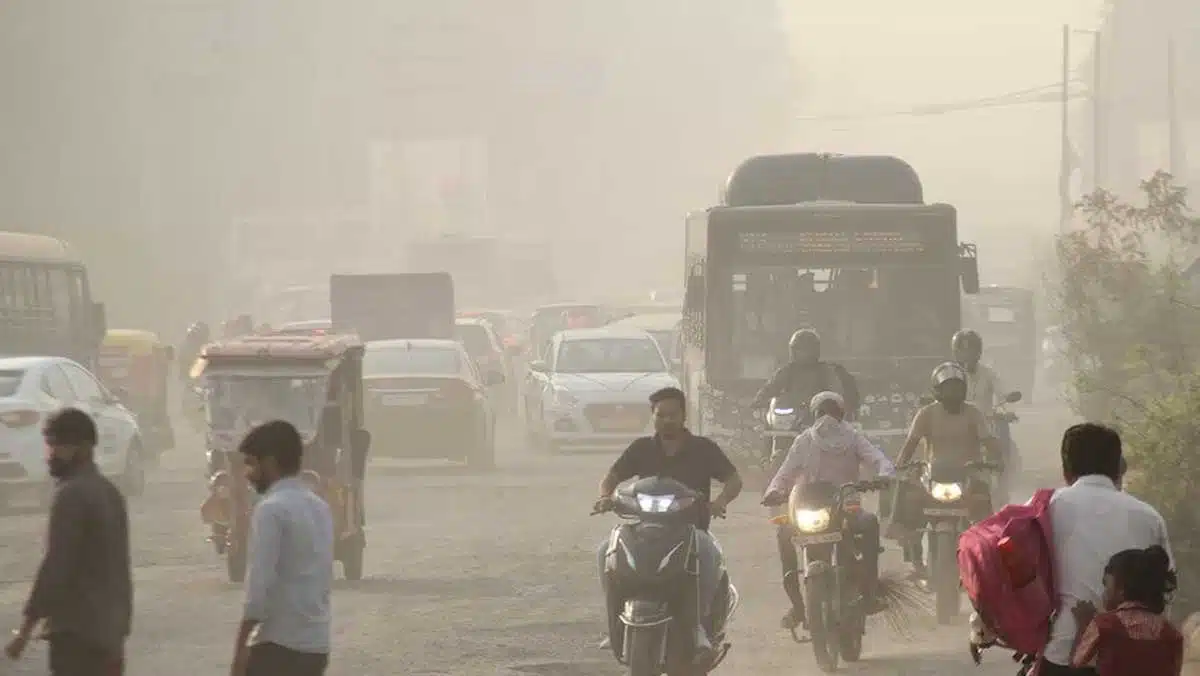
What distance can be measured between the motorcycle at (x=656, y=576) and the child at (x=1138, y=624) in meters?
4.32

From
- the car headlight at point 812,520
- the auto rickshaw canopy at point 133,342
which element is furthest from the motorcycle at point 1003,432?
the auto rickshaw canopy at point 133,342

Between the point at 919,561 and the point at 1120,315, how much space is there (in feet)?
56.1

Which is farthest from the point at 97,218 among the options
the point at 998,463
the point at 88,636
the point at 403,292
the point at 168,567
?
the point at 88,636

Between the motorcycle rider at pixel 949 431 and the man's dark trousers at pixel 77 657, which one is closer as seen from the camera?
the man's dark trousers at pixel 77 657

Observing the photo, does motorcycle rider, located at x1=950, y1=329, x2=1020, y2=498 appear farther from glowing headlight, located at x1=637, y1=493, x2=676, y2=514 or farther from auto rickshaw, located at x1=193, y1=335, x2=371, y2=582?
glowing headlight, located at x1=637, y1=493, x2=676, y2=514

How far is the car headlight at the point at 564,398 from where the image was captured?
34.6 meters

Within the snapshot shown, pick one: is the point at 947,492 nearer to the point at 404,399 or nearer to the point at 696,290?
the point at 696,290

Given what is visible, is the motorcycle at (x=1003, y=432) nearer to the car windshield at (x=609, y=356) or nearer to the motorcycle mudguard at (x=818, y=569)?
the motorcycle mudguard at (x=818, y=569)

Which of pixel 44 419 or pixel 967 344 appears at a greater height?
pixel 967 344

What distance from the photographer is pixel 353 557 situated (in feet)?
63.2

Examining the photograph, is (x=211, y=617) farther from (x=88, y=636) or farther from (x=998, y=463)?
(x=88, y=636)

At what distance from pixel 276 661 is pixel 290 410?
10.8m

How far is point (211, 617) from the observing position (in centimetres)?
1694

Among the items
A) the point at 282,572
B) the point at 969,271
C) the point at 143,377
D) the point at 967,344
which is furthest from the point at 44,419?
the point at 282,572
